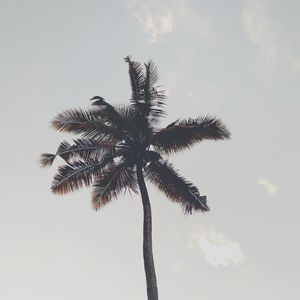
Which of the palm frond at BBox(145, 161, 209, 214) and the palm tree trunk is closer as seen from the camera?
the palm tree trunk

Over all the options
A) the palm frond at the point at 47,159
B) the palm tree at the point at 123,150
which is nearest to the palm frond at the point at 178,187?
the palm tree at the point at 123,150

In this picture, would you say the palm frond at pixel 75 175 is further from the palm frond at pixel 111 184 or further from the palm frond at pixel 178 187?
the palm frond at pixel 178 187

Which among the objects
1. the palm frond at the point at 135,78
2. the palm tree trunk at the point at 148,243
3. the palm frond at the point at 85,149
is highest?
the palm frond at the point at 135,78

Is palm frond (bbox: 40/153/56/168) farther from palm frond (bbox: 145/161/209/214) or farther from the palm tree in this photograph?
palm frond (bbox: 145/161/209/214)

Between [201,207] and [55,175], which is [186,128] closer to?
[201,207]

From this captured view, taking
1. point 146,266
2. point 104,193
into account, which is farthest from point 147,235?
point 104,193

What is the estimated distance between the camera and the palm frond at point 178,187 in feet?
63.3

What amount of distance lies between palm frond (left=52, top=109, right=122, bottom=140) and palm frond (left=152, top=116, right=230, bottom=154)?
1866 mm

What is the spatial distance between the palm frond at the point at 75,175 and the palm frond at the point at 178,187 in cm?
227

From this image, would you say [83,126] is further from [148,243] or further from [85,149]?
[148,243]

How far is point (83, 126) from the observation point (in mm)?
18859

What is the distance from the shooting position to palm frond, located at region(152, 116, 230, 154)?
1886 cm

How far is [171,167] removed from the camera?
19.5 meters

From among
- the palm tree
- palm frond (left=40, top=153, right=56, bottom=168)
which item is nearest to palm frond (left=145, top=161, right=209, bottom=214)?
the palm tree
